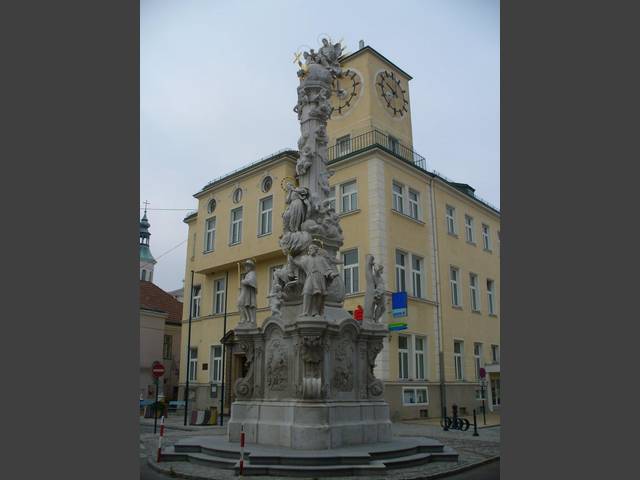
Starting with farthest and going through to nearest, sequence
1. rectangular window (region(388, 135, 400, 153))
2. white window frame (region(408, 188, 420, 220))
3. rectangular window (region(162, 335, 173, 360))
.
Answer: rectangular window (region(162, 335, 173, 360)) → rectangular window (region(388, 135, 400, 153)) → white window frame (region(408, 188, 420, 220))

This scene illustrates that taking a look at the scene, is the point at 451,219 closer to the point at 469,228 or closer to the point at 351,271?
the point at 469,228

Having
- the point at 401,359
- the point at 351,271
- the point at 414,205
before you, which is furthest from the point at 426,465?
the point at 414,205

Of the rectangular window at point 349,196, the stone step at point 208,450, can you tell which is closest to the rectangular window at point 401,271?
the rectangular window at point 349,196

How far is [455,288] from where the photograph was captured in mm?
23859

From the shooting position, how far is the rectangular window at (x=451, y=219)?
79.3 ft

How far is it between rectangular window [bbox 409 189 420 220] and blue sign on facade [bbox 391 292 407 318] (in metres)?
4.58

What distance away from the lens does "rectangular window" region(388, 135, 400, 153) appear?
23.3 metres

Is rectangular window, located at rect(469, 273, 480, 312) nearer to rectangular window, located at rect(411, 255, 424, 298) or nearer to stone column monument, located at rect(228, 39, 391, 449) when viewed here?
rectangular window, located at rect(411, 255, 424, 298)

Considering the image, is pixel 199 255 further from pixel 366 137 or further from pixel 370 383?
pixel 370 383

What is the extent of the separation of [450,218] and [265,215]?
8.15 meters

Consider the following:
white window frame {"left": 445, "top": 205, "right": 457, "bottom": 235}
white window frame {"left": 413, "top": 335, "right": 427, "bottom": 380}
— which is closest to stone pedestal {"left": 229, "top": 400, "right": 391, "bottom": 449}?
white window frame {"left": 413, "top": 335, "right": 427, "bottom": 380}

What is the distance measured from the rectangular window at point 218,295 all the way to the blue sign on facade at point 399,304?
985 cm

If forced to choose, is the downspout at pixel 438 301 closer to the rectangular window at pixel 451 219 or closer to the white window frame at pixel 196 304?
the rectangular window at pixel 451 219

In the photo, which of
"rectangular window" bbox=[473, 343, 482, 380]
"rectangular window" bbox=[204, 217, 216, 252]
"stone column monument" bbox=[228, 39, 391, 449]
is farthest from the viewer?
"rectangular window" bbox=[204, 217, 216, 252]
